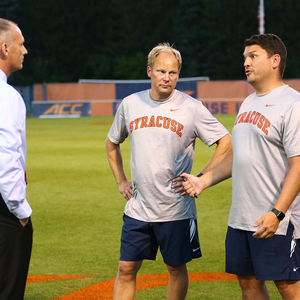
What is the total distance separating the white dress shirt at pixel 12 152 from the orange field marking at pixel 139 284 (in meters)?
2.18

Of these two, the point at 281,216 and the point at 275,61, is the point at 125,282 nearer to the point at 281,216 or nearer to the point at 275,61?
the point at 281,216

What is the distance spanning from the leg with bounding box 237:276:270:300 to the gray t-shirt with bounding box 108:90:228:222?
73 centimetres

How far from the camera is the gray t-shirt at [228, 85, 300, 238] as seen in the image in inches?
151

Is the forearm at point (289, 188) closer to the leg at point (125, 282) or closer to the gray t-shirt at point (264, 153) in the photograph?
the gray t-shirt at point (264, 153)

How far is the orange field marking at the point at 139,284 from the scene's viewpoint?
18.0 ft

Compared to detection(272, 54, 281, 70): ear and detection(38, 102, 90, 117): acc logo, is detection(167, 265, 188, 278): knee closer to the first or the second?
detection(272, 54, 281, 70): ear

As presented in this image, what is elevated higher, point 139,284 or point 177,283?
point 177,283

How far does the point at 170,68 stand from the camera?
4.56 metres

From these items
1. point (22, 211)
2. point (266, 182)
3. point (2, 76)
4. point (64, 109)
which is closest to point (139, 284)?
point (266, 182)

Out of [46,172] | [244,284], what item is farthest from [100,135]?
[244,284]

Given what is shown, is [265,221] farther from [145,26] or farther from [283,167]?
[145,26]

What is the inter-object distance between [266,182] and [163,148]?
909mm

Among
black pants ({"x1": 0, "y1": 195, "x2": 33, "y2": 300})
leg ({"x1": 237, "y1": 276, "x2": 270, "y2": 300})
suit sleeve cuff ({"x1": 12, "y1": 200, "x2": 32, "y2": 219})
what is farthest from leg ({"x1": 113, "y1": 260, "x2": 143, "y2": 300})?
suit sleeve cuff ({"x1": 12, "y1": 200, "x2": 32, "y2": 219})

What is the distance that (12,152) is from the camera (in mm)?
3447
